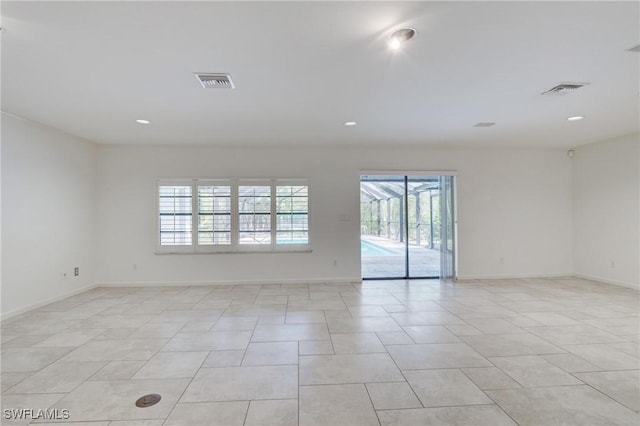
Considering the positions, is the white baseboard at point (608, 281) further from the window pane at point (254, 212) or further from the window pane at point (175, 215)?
the window pane at point (175, 215)

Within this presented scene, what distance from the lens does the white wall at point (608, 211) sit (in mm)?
4789

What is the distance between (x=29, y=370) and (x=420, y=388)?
3.26m

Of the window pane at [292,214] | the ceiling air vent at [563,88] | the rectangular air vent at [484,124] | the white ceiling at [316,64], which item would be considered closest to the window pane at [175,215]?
the white ceiling at [316,64]

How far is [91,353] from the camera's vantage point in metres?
2.73

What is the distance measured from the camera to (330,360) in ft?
8.42

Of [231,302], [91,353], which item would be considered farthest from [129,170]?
[91,353]

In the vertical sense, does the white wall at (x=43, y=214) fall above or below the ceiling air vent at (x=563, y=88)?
below

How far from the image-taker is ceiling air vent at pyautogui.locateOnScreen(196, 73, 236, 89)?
262 cm

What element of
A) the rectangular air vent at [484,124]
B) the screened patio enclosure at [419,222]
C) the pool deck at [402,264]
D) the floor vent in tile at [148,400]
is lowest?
the floor vent in tile at [148,400]

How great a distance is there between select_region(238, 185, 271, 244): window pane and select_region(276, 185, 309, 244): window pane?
0.70 feet

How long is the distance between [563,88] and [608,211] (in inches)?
148

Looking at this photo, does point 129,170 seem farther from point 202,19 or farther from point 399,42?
point 399,42

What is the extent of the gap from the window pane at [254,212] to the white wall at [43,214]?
2.64m

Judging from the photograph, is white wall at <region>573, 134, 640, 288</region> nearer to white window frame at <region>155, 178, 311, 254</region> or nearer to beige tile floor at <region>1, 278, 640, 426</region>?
beige tile floor at <region>1, 278, 640, 426</region>
